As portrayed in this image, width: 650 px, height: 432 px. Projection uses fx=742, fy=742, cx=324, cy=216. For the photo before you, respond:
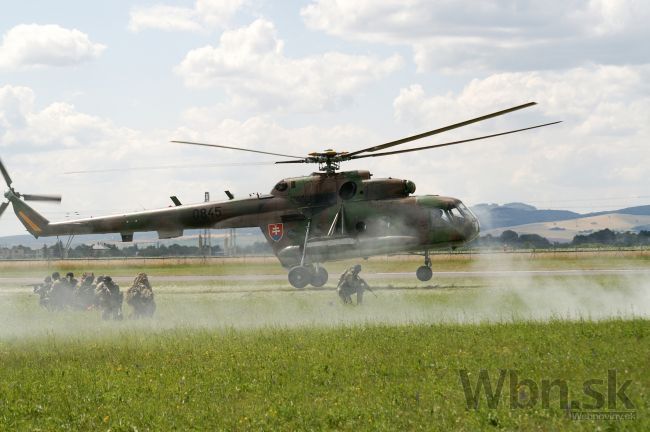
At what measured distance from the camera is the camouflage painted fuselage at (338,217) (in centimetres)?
3238

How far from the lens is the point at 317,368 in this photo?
53.1 ft

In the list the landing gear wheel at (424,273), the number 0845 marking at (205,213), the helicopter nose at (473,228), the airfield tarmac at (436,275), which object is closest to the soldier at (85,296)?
the number 0845 marking at (205,213)

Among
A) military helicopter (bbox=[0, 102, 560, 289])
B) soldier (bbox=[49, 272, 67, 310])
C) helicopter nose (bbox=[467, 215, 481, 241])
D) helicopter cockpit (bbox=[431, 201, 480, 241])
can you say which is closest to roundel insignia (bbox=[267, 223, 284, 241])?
military helicopter (bbox=[0, 102, 560, 289])

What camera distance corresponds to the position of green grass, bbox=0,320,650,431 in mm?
13102

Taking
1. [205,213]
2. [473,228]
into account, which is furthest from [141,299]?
[473,228]

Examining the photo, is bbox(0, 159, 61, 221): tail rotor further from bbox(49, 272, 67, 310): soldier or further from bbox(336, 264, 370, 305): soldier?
bbox(336, 264, 370, 305): soldier

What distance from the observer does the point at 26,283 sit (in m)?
48.2

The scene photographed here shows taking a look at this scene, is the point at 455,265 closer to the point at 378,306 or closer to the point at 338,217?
the point at 338,217

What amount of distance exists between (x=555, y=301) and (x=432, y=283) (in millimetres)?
9382

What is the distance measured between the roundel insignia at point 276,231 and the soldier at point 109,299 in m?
8.29

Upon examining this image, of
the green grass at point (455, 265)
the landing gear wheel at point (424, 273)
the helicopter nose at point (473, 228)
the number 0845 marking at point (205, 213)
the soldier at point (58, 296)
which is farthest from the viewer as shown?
the green grass at point (455, 265)

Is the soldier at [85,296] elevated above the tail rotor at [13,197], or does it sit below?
below

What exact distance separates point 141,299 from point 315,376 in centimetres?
1296

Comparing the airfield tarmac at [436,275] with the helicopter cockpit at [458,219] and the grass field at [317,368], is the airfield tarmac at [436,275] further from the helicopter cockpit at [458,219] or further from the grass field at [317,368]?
the grass field at [317,368]
